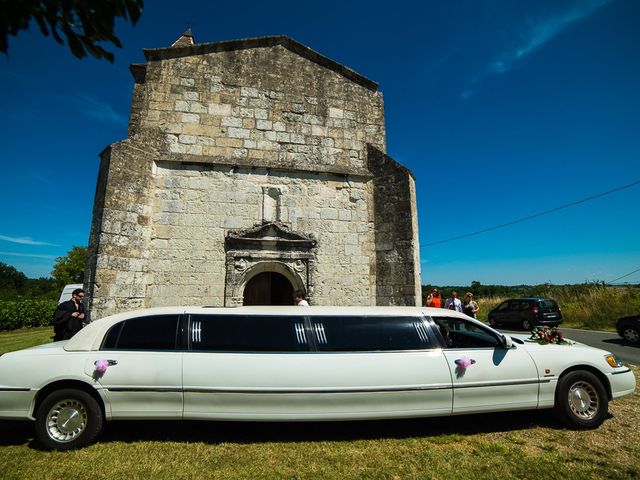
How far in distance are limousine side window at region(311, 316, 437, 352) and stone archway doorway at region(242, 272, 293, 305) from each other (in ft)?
16.4

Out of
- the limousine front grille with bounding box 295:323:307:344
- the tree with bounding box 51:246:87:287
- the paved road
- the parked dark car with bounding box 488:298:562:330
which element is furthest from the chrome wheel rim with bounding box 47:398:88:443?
the tree with bounding box 51:246:87:287

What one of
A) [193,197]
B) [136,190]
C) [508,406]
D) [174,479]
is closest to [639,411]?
[508,406]

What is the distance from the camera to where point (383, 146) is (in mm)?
8734

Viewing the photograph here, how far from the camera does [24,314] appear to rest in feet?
66.6

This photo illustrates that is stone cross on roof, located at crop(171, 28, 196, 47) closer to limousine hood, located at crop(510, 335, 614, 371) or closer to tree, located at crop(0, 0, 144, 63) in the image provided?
tree, located at crop(0, 0, 144, 63)

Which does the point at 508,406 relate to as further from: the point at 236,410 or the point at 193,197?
the point at 193,197

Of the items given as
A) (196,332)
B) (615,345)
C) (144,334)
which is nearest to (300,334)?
(196,332)

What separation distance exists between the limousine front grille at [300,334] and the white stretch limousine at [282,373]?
0.02 m

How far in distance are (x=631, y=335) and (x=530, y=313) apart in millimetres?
4158

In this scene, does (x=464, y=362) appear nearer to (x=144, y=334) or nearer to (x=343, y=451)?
(x=343, y=451)

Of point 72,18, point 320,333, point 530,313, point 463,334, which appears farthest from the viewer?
point 530,313

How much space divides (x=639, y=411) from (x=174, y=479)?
5.78 m

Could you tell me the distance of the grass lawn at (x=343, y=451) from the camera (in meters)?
2.98

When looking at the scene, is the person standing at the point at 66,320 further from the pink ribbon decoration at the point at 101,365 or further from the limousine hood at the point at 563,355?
the limousine hood at the point at 563,355
